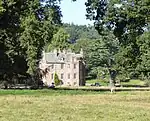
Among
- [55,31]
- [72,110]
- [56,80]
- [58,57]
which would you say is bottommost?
[72,110]

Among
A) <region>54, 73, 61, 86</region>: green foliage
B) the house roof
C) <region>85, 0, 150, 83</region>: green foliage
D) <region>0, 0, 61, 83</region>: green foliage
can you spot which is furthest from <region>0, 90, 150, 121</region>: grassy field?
the house roof

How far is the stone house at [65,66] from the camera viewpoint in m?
127

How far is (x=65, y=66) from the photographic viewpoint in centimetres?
13088

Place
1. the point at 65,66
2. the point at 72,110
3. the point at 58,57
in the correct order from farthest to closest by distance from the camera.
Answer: the point at 65,66
the point at 58,57
the point at 72,110

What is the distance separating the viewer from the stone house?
12738cm

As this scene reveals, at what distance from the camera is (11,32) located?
5806 centimetres

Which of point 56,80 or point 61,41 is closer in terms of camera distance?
point 56,80

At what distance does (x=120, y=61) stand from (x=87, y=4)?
19.9 ft

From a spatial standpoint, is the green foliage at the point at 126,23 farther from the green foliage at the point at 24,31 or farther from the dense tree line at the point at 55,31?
the green foliage at the point at 24,31

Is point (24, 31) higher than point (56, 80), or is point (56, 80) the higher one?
point (24, 31)

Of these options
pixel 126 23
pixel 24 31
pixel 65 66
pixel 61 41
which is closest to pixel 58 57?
pixel 65 66

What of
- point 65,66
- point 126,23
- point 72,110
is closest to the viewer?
point 72,110

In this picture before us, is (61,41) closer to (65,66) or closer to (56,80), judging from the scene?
(65,66)

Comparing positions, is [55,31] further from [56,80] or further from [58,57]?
[58,57]
